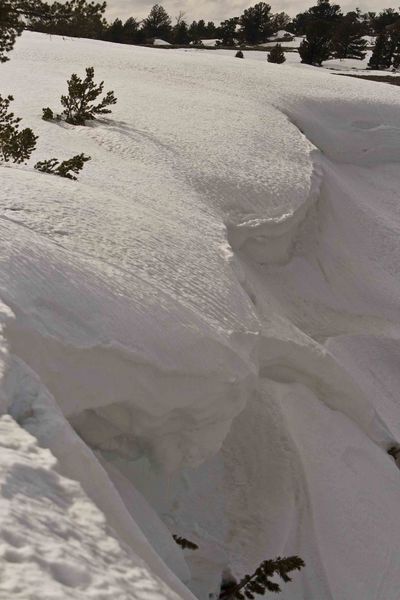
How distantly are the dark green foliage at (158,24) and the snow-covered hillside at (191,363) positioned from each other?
42.5 metres

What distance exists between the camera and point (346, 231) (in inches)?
396

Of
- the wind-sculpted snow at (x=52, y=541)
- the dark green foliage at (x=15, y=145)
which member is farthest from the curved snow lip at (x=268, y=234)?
the wind-sculpted snow at (x=52, y=541)

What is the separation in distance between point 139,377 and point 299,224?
18.8ft

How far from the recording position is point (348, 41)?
36.9m

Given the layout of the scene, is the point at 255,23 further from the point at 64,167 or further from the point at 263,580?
the point at 263,580

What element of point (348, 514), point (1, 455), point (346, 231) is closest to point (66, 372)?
point (1, 455)

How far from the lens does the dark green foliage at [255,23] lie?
4656 centimetres

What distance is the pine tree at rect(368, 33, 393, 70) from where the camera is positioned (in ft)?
116

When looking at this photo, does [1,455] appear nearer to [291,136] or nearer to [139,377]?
[139,377]

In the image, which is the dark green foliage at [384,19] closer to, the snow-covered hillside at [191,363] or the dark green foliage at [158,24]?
the dark green foliage at [158,24]

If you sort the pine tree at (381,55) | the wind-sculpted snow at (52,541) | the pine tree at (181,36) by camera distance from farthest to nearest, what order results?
the pine tree at (181,36) → the pine tree at (381,55) → the wind-sculpted snow at (52,541)

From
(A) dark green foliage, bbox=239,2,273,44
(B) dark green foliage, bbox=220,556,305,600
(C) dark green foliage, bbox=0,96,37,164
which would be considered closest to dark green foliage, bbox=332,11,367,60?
(A) dark green foliage, bbox=239,2,273,44

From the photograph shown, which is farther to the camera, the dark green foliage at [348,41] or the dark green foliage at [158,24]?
the dark green foliage at [158,24]

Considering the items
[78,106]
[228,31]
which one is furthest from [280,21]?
[78,106]
